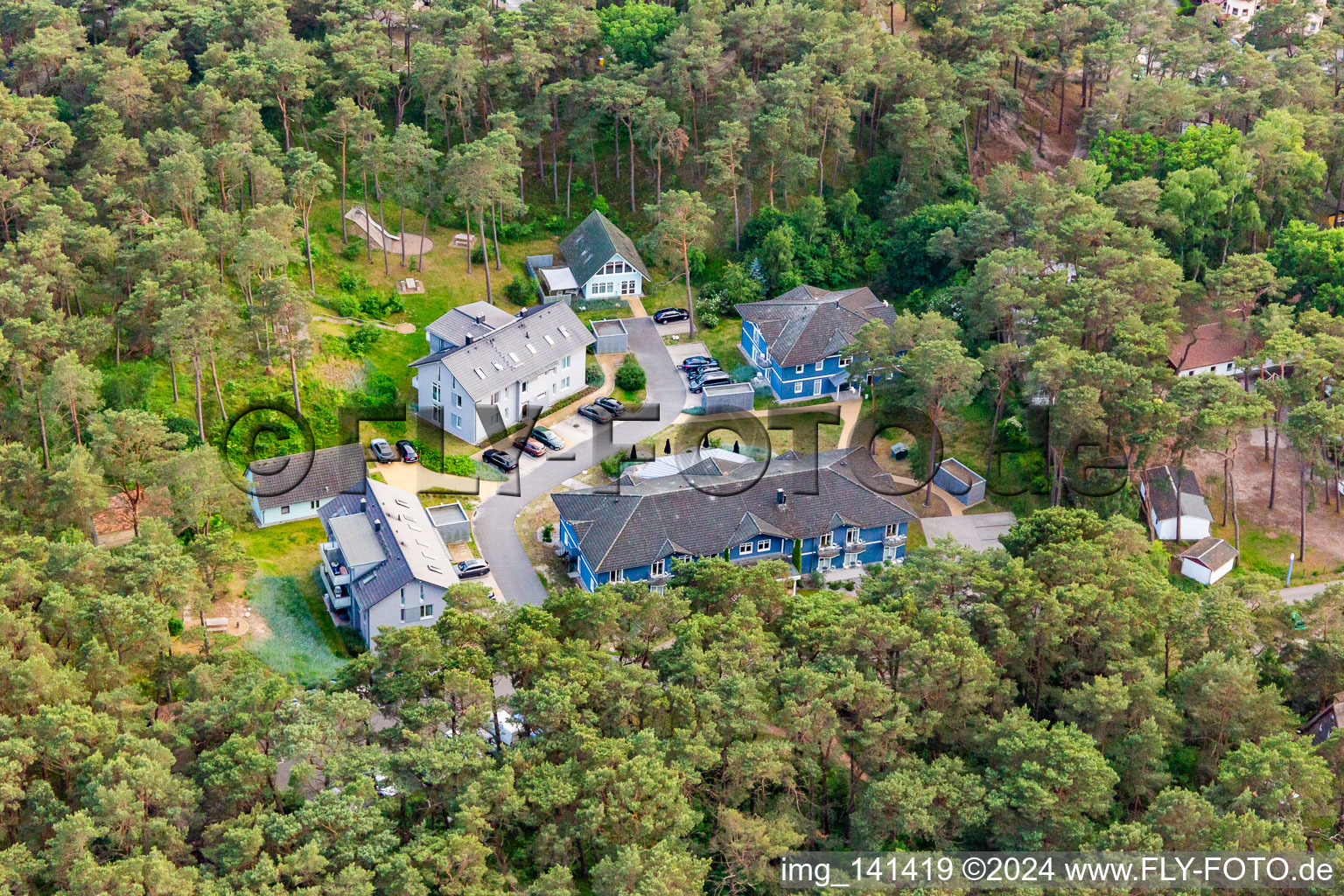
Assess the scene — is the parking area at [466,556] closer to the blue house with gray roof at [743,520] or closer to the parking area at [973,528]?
the blue house with gray roof at [743,520]

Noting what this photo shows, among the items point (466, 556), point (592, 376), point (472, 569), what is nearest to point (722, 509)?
point (472, 569)

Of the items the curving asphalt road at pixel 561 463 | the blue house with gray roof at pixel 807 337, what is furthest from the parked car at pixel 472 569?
the blue house with gray roof at pixel 807 337

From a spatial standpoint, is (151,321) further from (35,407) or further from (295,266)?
(295,266)

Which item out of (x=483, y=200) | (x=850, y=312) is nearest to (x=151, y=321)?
(x=483, y=200)

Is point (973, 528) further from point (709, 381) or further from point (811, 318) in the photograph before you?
point (709, 381)

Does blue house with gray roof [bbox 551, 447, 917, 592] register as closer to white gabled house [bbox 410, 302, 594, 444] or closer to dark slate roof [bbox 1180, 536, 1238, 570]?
white gabled house [bbox 410, 302, 594, 444]
